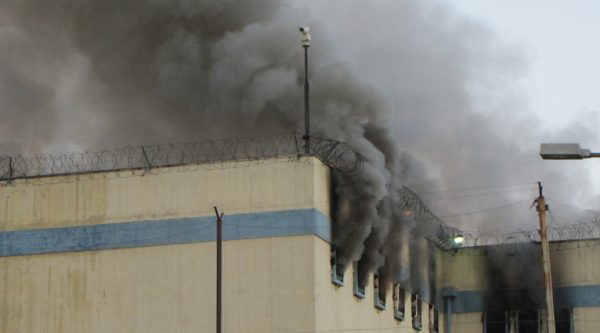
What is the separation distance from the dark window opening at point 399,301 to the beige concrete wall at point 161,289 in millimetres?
8981

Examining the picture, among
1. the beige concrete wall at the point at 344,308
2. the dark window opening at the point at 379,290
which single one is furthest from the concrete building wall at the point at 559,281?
the dark window opening at the point at 379,290

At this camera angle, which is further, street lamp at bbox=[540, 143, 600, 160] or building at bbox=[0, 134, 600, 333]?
building at bbox=[0, 134, 600, 333]

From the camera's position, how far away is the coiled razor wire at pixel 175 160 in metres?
40.8

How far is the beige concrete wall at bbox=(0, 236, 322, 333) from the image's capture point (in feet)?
125

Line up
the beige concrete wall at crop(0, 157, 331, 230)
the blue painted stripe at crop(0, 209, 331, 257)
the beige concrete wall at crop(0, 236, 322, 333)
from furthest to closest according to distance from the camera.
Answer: the beige concrete wall at crop(0, 157, 331, 230) → the blue painted stripe at crop(0, 209, 331, 257) → the beige concrete wall at crop(0, 236, 322, 333)

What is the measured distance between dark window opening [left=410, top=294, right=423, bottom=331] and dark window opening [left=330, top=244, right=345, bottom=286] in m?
9.05

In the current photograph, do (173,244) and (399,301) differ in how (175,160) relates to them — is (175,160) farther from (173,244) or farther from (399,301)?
(399,301)

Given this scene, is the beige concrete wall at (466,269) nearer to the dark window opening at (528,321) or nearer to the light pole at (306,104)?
the dark window opening at (528,321)

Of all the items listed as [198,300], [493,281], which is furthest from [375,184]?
[493,281]

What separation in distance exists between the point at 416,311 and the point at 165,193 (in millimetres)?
13489

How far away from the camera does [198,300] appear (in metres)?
38.9

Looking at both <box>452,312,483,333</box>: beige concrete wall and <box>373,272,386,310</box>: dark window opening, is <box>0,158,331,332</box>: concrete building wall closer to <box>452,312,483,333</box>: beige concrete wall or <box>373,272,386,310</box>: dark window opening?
<box>373,272,386,310</box>: dark window opening

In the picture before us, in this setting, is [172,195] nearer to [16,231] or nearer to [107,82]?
[16,231]

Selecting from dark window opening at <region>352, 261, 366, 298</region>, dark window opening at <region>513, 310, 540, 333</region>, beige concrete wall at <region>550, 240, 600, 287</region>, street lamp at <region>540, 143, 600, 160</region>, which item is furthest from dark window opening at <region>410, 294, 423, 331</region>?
street lamp at <region>540, 143, 600, 160</region>
